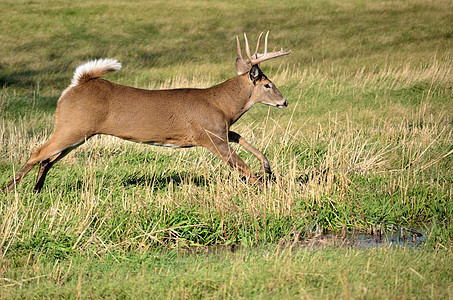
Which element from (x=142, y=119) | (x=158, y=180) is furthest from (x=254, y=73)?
(x=158, y=180)

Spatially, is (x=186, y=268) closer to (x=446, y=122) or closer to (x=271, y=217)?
(x=271, y=217)

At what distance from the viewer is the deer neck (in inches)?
302

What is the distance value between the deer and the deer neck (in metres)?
0.01

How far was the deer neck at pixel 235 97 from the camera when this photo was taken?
25.2 feet

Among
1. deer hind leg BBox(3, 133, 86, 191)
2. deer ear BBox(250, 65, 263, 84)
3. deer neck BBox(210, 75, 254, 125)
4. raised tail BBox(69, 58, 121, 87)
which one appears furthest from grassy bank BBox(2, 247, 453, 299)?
deer ear BBox(250, 65, 263, 84)

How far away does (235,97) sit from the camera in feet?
25.5

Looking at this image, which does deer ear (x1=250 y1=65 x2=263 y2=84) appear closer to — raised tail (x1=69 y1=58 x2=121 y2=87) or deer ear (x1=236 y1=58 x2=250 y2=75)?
deer ear (x1=236 y1=58 x2=250 y2=75)

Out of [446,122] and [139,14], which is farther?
[139,14]

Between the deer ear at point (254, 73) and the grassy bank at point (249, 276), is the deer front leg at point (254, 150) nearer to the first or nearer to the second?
the deer ear at point (254, 73)

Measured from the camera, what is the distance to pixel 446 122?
37.9ft

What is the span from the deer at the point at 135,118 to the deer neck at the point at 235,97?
0.5 inches

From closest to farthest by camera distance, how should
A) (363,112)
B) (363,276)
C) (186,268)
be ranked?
(363,276) < (186,268) < (363,112)

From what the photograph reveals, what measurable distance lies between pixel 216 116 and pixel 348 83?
841 centimetres

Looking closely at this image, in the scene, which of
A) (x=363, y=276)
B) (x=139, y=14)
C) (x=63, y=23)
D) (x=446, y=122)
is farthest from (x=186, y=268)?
(x=139, y=14)
